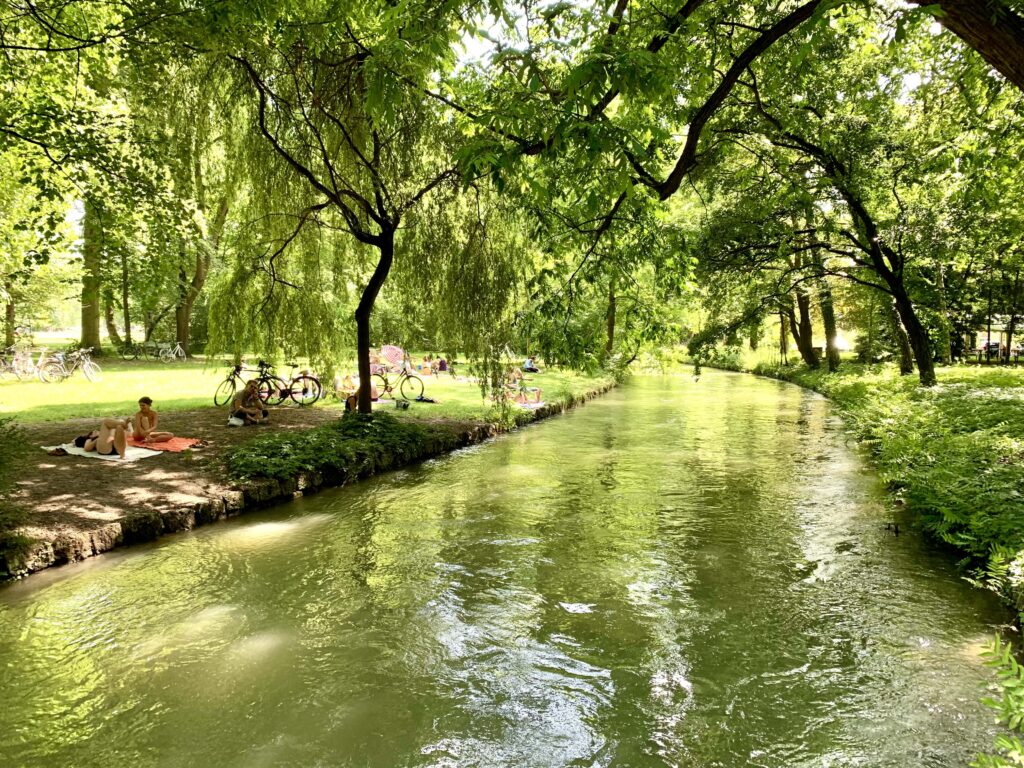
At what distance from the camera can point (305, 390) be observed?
14938mm

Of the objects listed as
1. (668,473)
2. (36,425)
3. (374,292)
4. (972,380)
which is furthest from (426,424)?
(972,380)

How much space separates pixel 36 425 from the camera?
10.7 m

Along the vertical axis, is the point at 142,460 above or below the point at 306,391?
below

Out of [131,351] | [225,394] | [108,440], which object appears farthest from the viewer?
[131,351]

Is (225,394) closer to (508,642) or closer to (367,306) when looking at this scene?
(367,306)

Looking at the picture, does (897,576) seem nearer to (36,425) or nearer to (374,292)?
(374,292)

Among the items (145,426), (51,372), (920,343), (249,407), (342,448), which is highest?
(920,343)

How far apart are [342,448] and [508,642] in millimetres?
6006

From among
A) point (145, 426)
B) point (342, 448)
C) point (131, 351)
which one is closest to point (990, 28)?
point (342, 448)

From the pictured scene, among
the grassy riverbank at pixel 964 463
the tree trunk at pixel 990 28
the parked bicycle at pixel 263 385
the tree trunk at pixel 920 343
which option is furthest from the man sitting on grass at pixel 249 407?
the tree trunk at pixel 920 343

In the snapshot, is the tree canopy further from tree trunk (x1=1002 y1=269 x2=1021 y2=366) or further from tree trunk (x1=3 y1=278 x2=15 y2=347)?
tree trunk (x1=3 y1=278 x2=15 y2=347)

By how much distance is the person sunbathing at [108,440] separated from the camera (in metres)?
8.88

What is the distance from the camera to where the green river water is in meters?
3.58

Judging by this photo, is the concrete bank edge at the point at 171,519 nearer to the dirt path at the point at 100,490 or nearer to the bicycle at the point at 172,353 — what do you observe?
the dirt path at the point at 100,490
